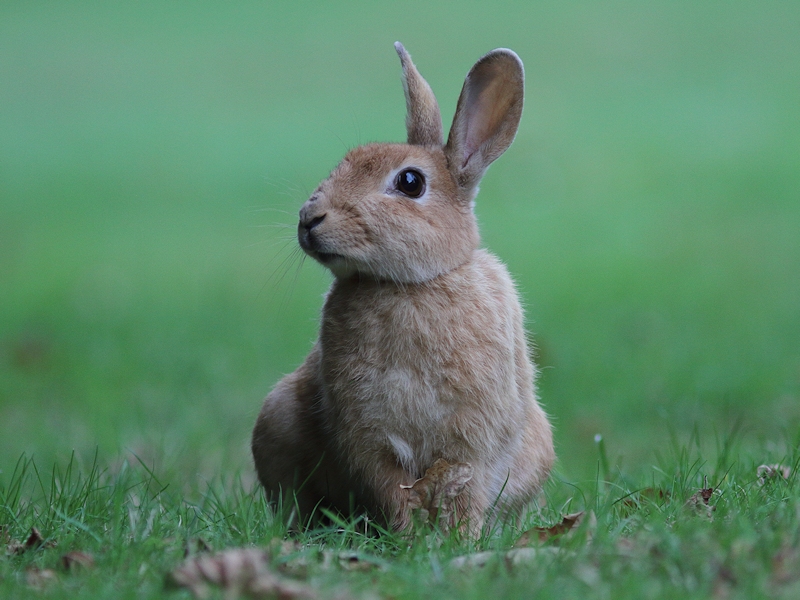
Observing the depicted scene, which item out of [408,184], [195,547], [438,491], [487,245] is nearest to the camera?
[195,547]

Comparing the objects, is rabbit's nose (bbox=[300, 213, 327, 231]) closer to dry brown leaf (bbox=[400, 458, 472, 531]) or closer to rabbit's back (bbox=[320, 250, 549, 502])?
rabbit's back (bbox=[320, 250, 549, 502])

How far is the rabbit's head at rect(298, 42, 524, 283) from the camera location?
13.1 feet

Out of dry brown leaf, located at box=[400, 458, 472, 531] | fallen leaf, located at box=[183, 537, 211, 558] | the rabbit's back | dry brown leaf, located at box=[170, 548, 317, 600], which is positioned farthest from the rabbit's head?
dry brown leaf, located at box=[170, 548, 317, 600]

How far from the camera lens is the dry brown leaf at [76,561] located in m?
3.28

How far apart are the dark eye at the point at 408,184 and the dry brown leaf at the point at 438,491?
105 cm

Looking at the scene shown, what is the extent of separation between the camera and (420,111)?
4523mm

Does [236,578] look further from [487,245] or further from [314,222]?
[487,245]

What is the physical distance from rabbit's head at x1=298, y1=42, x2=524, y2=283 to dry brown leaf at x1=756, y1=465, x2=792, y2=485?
1.43 meters

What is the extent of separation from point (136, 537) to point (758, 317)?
6641 millimetres

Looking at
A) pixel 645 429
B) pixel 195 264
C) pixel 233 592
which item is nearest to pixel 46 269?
pixel 195 264

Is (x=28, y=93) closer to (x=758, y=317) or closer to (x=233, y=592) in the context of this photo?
(x=758, y=317)

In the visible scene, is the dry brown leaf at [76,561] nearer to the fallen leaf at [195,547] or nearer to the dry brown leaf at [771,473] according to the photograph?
the fallen leaf at [195,547]

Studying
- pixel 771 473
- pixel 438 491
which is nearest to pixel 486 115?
pixel 438 491

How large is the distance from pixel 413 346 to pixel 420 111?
112 cm
